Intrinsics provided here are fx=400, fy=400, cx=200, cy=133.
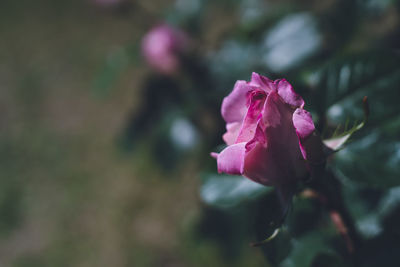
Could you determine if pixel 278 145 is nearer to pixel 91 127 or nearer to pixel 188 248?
pixel 188 248

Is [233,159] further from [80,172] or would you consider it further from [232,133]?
[80,172]

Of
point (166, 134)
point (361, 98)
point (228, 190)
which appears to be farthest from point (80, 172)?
point (361, 98)

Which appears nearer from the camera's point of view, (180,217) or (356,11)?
(356,11)

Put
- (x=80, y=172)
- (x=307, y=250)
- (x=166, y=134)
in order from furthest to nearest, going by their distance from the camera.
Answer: (x=80, y=172) < (x=166, y=134) < (x=307, y=250)

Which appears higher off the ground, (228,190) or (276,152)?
(276,152)

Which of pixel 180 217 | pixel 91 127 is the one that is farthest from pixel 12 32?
pixel 180 217

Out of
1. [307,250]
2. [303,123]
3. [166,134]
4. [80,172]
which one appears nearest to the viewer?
[303,123]
